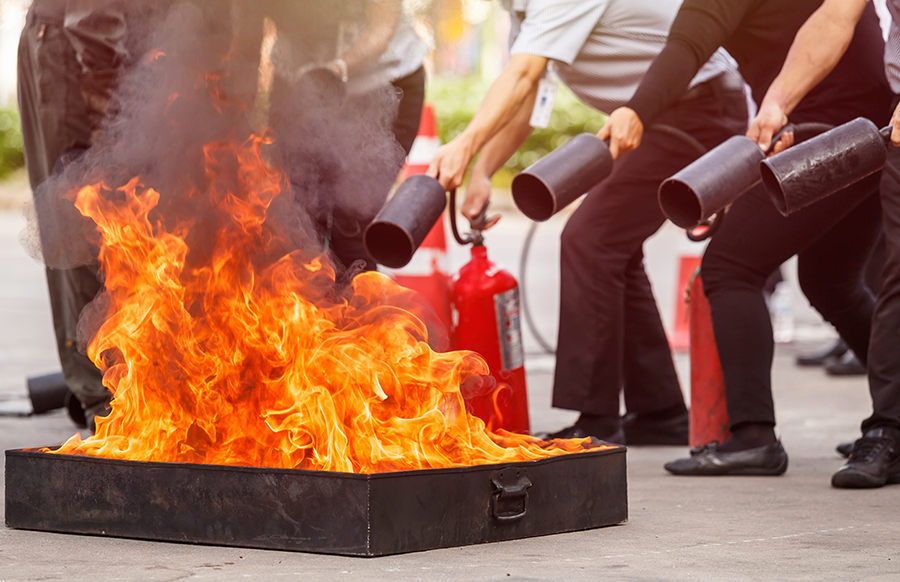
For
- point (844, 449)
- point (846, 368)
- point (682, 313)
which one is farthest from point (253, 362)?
point (682, 313)

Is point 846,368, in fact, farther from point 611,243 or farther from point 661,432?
point 611,243

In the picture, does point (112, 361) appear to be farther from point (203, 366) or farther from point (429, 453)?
point (429, 453)

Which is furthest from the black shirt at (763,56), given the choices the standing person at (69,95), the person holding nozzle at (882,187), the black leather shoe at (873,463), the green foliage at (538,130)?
the green foliage at (538,130)

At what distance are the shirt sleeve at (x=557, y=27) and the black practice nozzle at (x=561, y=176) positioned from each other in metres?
0.47

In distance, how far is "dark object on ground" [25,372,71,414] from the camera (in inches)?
181

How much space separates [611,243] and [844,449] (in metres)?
1.07

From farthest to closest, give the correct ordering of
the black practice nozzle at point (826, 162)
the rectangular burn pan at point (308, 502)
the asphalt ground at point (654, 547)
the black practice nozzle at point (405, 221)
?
the black practice nozzle at point (405, 221)
the black practice nozzle at point (826, 162)
the rectangular burn pan at point (308, 502)
the asphalt ground at point (654, 547)

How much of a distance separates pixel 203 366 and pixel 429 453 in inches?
22.6

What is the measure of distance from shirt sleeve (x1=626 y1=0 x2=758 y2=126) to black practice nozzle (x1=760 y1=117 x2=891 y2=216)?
0.47m

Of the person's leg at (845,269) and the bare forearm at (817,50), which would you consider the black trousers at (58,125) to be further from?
the person's leg at (845,269)

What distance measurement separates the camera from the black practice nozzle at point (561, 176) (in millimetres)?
3332

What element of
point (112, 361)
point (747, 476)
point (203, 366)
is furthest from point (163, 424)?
point (747, 476)

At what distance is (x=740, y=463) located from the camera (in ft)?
11.9

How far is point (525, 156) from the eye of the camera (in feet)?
56.5
